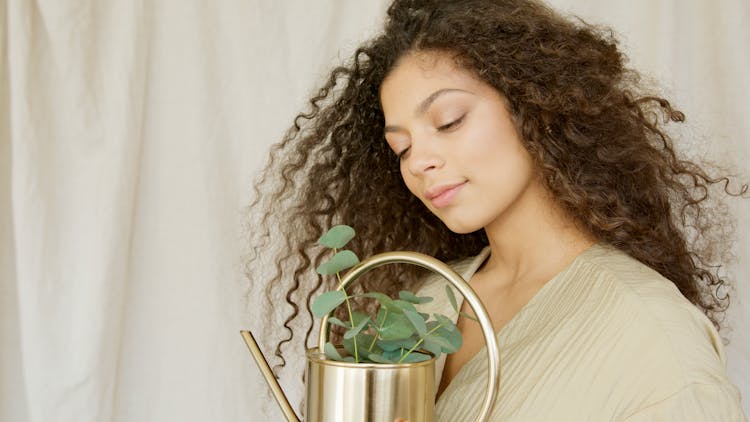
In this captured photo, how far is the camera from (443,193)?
3.92 feet

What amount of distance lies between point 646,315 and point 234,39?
0.99 metres

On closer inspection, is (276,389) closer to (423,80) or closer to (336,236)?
(336,236)

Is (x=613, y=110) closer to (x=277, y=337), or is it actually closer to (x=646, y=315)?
(x=646, y=315)

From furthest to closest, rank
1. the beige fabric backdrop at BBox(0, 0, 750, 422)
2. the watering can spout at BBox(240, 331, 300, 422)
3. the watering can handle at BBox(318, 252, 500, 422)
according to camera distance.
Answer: the beige fabric backdrop at BBox(0, 0, 750, 422), the watering can spout at BBox(240, 331, 300, 422), the watering can handle at BBox(318, 252, 500, 422)

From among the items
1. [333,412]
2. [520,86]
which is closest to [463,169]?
[520,86]

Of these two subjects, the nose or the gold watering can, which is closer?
the gold watering can

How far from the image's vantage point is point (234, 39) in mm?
1689

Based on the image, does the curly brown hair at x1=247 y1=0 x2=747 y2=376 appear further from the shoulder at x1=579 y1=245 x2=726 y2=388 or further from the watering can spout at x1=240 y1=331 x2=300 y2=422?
the watering can spout at x1=240 y1=331 x2=300 y2=422

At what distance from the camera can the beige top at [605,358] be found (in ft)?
3.14

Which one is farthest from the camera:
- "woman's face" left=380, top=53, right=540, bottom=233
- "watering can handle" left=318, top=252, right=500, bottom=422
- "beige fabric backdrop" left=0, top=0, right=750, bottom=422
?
"beige fabric backdrop" left=0, top=0, right=750, bottom=422

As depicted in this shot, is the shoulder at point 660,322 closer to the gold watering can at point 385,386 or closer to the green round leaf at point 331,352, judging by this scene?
the gold watering can at point 385,386

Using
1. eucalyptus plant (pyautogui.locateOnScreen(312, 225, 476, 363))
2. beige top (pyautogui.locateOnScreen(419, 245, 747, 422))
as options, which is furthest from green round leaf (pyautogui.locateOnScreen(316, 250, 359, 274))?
beige top (pyautogui.locateOnScreen(419, 245, 747, 422))

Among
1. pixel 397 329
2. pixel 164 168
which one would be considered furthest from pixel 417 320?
pixel 164 168

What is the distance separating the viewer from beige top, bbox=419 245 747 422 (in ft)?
3.14
